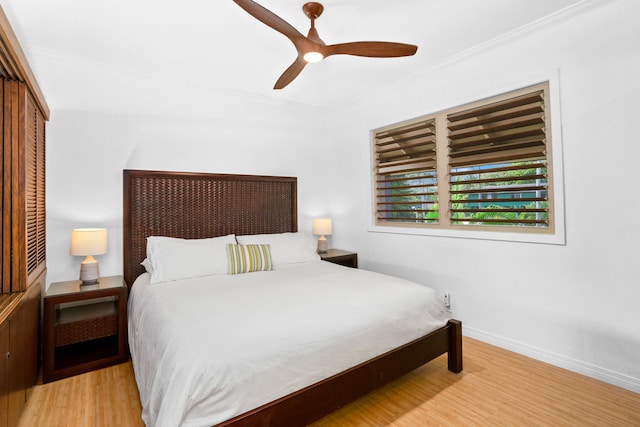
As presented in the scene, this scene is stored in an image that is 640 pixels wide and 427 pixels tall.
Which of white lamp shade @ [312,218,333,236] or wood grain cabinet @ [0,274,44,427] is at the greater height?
white lamp shade @ [312,218,333,236]

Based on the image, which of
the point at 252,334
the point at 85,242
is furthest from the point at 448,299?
the point at 85,242

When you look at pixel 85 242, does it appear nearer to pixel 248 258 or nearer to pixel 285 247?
pixel 248 258

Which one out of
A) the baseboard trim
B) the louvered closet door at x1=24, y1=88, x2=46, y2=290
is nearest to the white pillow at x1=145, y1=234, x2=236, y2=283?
the louvered closet door at x1=24, y1=88, x2=46, y2=290

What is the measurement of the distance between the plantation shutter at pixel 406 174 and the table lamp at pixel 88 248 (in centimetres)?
284

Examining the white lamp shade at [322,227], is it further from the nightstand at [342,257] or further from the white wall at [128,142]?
the white wall at [128,142]

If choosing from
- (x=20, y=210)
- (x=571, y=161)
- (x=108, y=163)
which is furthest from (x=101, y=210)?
(x=571, y=161)

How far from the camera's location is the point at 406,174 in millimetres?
→ 3607

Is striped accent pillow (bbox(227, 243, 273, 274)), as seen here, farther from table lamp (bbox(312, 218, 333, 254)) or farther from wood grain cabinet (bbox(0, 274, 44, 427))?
wood grain cabinet (bbox(0, 274, 44, 427))

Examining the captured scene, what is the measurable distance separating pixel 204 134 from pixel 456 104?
2.64 m

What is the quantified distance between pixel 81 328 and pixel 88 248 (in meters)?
0.62

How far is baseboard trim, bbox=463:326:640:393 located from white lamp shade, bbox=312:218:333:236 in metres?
1.89

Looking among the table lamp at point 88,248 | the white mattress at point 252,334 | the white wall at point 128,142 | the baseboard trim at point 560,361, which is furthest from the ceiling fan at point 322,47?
the baseboard trim at point 560,361

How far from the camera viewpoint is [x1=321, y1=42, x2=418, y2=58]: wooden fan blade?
6.84 ft

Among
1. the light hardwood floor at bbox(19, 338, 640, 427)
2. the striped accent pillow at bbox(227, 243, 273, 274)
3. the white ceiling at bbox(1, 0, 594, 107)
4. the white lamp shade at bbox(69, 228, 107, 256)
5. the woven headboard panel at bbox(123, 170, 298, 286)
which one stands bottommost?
the light hardwood floor at bbox(19, 338, 640, 427)
